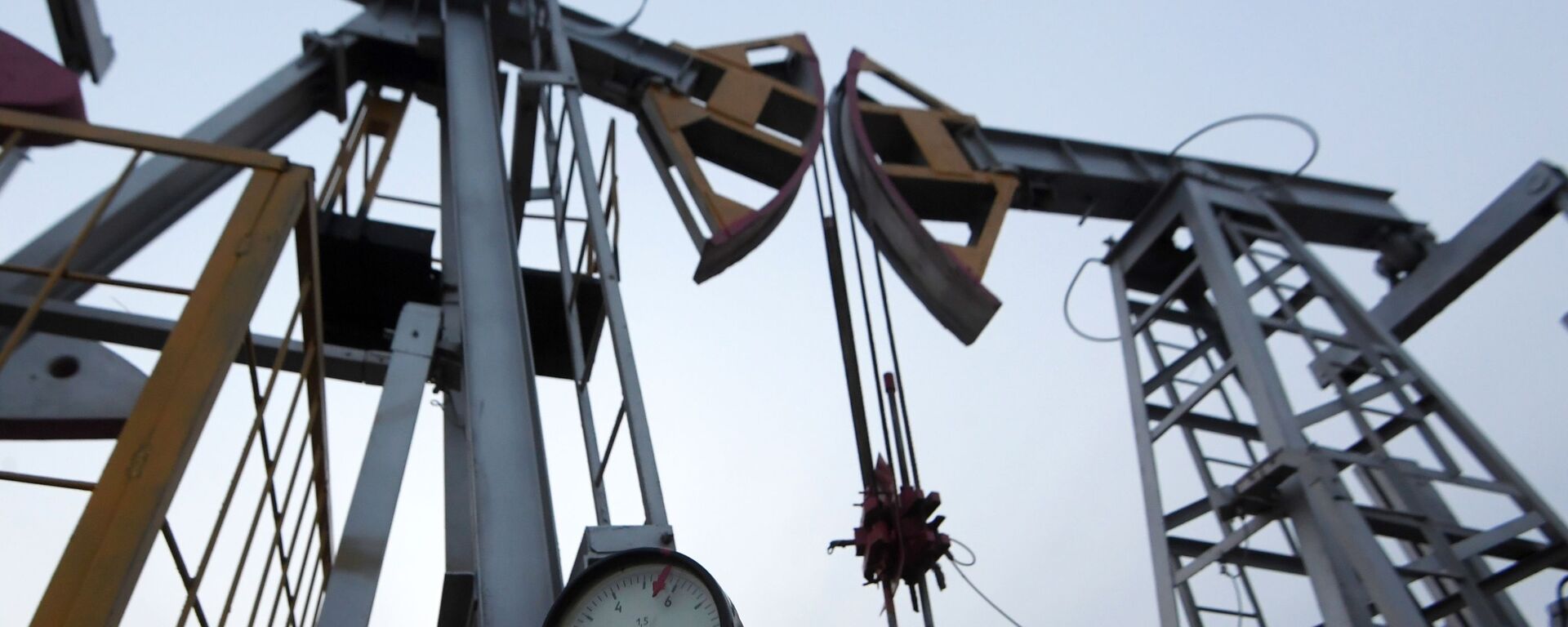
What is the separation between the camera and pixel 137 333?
4.94 meters

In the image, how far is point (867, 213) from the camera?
282 inches

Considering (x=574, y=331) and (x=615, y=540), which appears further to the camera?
(x=574, y=331)

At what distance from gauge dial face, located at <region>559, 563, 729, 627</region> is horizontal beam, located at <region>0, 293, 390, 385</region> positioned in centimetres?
201

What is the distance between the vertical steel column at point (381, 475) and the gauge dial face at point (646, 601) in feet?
3.90

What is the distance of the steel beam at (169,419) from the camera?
2.05m

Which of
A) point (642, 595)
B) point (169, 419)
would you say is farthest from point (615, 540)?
point (169, 419)

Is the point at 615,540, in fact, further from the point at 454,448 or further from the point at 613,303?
the point at 454,448

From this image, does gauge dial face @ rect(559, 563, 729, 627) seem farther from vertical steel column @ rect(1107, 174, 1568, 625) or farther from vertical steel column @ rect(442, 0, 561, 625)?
vertical steel column @ rect(1107, 174, 1568, 625)

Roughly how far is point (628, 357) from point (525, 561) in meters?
0.75

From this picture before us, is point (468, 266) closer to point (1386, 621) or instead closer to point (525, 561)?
point (525, 561)

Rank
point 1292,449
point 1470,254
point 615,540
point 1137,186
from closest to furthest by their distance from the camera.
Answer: point 615,540 → point 1292,449 → point 1470,254 → point 1137,186

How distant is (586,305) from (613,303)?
1.92m

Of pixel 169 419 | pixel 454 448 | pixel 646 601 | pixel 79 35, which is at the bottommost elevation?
pixel 646 601

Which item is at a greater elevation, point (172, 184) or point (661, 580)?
point (172, 184)
